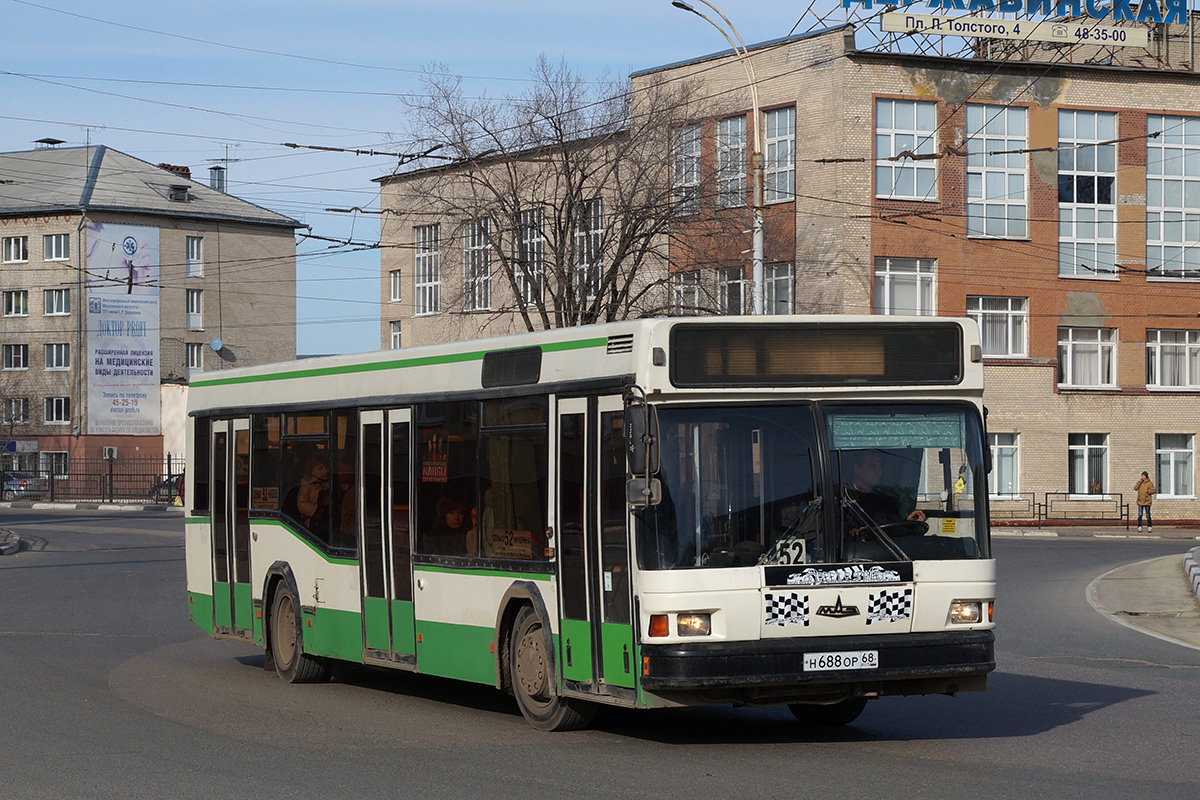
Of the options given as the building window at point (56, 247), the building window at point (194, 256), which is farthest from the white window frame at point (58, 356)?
the building window at point (194, 256)

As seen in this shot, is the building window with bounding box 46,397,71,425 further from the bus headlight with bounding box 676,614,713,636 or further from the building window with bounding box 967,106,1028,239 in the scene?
the bus headlight with bounding box 676,614,713,636

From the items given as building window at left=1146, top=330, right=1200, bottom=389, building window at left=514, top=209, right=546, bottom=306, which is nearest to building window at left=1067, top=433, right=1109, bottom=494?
building window at left=1146, top=330, right=1200, bottom=389

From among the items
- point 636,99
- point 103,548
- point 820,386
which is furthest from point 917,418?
point 636,99

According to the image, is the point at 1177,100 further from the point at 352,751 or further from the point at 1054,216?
the point at 352,751

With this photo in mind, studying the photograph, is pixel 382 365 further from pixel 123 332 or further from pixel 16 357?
pixel 16 357

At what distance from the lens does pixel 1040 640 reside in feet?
52.8

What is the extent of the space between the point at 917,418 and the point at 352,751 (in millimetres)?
3824

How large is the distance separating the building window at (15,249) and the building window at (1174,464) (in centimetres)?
5605

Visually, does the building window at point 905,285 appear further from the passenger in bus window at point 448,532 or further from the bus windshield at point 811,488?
the bus windshield at point 811,488

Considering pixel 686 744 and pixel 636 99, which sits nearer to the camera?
pixel 686 744

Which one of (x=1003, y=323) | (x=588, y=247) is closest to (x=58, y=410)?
(x=588, y=247)

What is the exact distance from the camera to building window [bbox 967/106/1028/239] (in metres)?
46.1

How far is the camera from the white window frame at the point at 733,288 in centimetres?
4166

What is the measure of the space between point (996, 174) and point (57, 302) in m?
49.9
